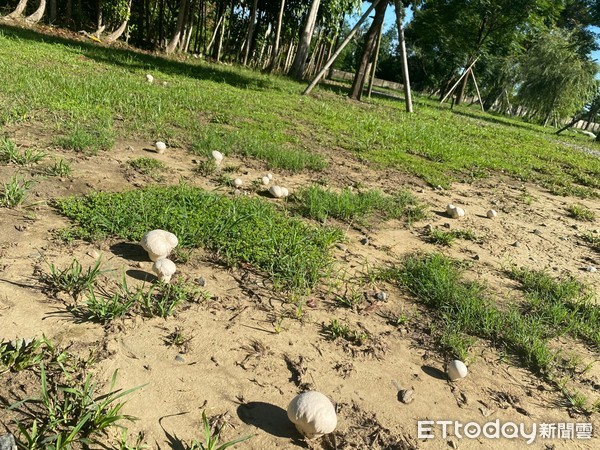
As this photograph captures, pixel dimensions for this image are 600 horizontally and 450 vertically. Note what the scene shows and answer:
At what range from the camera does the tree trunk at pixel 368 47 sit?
1273cm

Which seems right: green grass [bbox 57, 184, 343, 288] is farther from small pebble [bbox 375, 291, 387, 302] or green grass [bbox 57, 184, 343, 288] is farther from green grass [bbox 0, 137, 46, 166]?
green grass [bbox 0, 137, 46, 166]

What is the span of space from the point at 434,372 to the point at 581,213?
431 cm

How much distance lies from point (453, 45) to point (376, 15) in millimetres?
16061

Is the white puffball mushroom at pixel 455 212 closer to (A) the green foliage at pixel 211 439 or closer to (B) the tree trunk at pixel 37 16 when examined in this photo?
(A) the green foliage at pixel 211 439

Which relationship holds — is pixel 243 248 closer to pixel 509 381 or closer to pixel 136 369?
pixel 136 369

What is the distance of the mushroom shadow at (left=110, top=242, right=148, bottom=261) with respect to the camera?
3.04 m

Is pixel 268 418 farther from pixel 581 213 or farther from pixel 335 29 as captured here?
pixel 335 29

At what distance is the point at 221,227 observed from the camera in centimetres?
342

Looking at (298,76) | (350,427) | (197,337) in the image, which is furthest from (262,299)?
(298,76)

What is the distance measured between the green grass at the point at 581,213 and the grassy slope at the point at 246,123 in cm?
109

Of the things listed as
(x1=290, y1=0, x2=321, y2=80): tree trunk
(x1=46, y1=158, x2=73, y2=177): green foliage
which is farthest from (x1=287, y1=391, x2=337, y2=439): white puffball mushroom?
(x1=290, y1=0, x2=321, y2=80): tree trunk

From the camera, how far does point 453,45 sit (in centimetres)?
2658

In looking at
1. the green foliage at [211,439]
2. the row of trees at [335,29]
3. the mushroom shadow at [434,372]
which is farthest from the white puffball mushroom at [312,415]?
the row of trees at [335,29]

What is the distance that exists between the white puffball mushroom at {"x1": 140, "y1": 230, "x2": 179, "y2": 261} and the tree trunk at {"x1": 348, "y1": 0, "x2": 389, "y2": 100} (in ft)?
38.9
